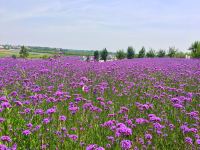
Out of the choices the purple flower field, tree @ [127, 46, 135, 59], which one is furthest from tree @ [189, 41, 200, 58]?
the purple flower field

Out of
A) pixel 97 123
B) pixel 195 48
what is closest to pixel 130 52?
pixel 195 48

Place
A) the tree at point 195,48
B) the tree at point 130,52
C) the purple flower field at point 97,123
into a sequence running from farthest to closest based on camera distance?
the tree at point 130,52 → the tree at point 195,48 → the purple flower field at point 97,123

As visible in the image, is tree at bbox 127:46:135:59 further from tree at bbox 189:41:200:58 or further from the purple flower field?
the purple flower field

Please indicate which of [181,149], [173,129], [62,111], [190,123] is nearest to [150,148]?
[181,149]

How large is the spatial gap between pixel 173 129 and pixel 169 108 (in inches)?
52.3

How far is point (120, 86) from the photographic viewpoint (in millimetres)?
10984

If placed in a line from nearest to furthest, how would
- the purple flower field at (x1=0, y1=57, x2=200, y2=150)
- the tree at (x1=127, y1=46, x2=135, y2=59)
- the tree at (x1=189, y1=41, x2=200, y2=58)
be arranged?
the purple flower field at (x1=0, y1=57, x2=200, y2=150)
the tree at (x1=189, y1=41, x2=200, y2=58)
the tree at (x1=127, y1=46, x2=135, y2=59)

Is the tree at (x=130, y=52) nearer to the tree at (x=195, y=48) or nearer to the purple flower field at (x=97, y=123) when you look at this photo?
the tree at (x=195, y=48)

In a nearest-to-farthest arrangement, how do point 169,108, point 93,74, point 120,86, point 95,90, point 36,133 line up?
point 36,133 < point 169,108 < point 95,90 < point 120,86 < point 93,74

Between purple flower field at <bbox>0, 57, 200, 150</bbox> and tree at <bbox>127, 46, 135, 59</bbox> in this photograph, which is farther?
tree at <bbox>127, 46, 135, 59</bbox>

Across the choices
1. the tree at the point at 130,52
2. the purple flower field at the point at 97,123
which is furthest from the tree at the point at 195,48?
the purple flower field at the point at 97,123

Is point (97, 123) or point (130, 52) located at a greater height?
point (130, 52)

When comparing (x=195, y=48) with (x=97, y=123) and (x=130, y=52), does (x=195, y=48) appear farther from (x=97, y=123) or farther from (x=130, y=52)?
(x=97, y=123)

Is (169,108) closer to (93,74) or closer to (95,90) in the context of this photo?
(95,90)
